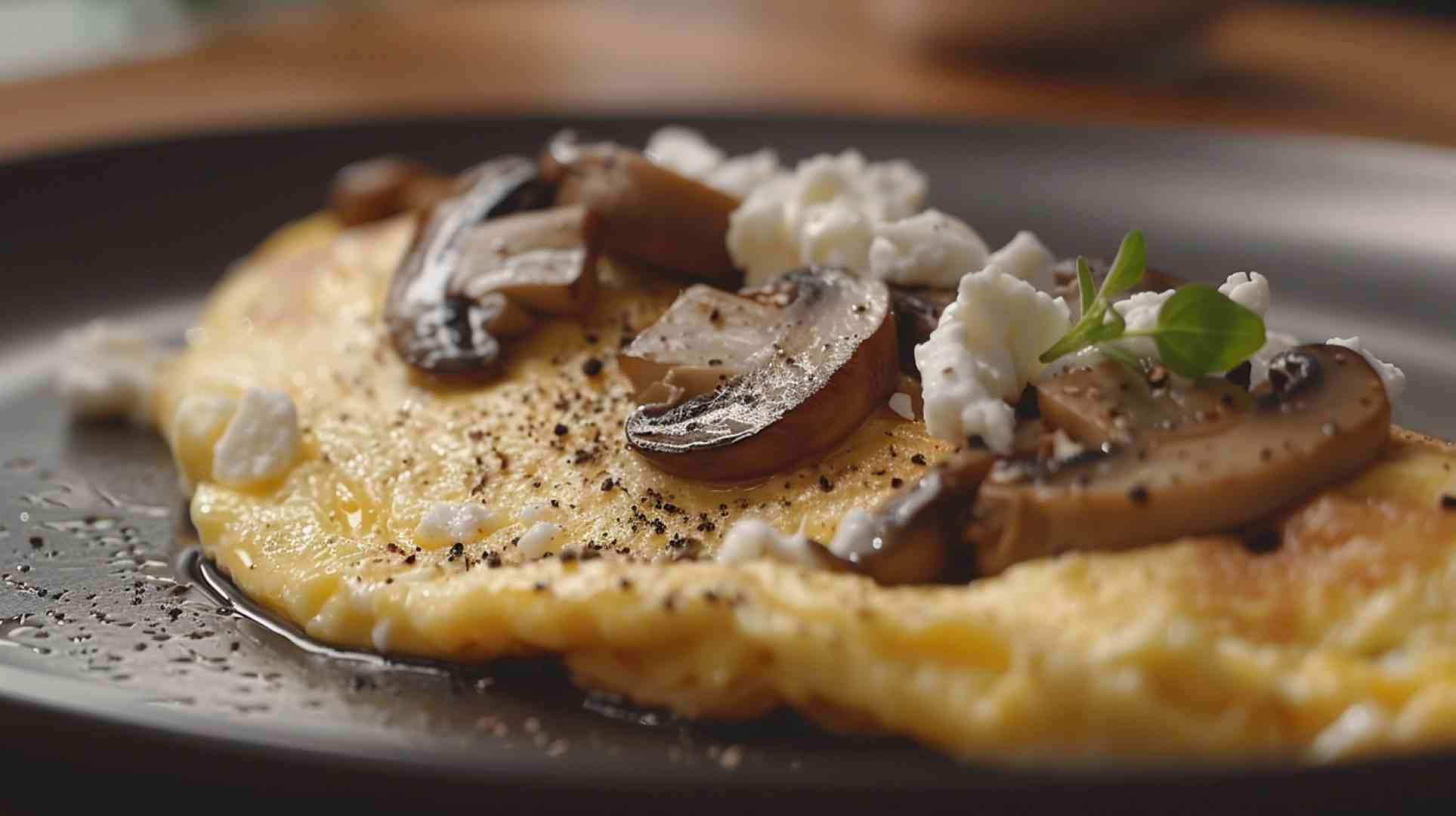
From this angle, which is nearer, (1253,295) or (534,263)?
(1253,295)

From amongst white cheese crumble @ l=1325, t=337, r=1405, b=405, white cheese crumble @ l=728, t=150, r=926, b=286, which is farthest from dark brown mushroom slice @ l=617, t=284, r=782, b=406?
white cheese crumble @ l=1325, t=337, r=1405, b=405

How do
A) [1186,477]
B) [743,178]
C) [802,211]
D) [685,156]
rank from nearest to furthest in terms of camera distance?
[1186,477] < [802,211] < [743,178] < [685,156]

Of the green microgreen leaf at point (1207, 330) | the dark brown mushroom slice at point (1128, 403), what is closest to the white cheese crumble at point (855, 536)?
the dark brown mushroom slice at point (1128, 403)

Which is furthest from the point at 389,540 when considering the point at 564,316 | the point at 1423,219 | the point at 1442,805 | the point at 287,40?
the point at 287,40

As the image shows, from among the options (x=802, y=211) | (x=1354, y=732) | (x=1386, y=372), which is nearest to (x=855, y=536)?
(x=1354, y=732)

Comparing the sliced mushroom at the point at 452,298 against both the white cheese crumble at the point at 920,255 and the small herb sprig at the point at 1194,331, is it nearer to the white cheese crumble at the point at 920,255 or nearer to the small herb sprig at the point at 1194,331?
the white cheese crumble at the point at 920,255

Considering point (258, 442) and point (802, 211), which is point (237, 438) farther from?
point (802, 211)

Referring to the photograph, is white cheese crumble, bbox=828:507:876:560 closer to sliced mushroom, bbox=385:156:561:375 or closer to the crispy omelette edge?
the crispy omelette edge
